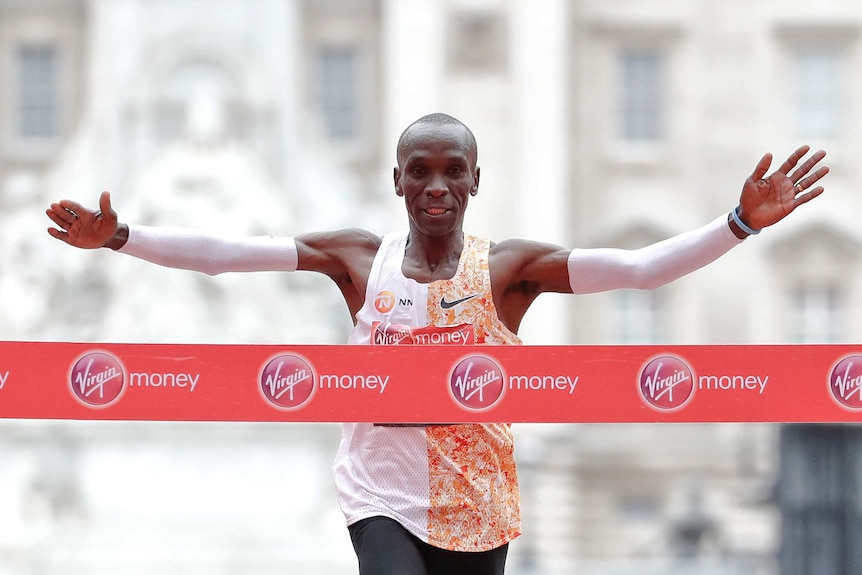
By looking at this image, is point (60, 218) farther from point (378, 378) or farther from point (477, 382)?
point (477, 382)

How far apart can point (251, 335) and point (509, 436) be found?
18.2 m

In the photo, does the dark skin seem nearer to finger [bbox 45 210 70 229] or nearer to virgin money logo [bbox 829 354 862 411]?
finger [bbox 45 210 70 229]

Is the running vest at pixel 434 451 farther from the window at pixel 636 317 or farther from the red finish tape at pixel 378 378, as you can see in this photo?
the window at pixel 636 317

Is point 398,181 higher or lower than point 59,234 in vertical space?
higher

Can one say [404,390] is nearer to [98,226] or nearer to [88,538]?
[98,226]

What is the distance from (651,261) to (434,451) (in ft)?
1.99

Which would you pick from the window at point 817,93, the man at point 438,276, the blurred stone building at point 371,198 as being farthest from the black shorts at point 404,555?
the window at point 817,93

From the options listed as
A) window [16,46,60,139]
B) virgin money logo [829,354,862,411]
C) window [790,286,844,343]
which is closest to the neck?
virgin money logo [829,354,862,411]

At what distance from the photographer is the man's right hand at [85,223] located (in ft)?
12.7

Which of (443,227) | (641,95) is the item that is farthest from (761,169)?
(641,95)

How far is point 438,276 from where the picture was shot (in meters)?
3.82

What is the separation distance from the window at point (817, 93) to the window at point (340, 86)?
668 cm

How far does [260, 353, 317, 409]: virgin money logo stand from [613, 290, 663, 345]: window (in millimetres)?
23912

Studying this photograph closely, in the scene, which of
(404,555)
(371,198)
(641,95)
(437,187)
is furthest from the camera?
(641,95)
